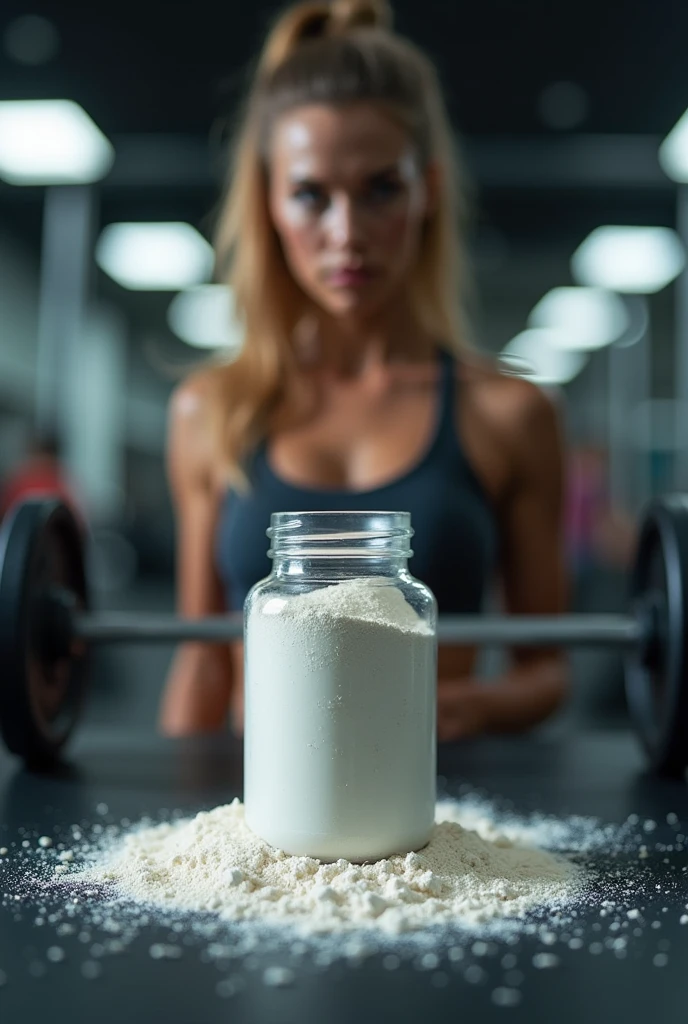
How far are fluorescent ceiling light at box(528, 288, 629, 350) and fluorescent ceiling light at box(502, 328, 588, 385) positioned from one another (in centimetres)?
10

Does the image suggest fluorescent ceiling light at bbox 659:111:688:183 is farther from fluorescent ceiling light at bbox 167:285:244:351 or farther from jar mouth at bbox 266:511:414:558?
jar mouth at bbox 266:511:414:558

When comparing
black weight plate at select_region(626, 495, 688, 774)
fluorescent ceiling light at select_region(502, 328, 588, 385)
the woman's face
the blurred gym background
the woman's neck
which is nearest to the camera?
black weight plate at select_region(626, 495, 688, 774)

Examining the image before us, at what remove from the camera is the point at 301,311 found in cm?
130

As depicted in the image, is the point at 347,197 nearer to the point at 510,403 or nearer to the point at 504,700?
the point at 510,403

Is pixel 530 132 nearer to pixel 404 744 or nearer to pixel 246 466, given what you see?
pixel 246 466

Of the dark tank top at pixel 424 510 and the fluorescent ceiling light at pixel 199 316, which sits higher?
the fluorescent ceiling light at pixel 199 316

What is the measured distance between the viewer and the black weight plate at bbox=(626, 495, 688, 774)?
0.79 meters

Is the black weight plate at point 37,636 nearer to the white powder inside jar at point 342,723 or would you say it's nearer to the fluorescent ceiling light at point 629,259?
the white powder inside jar at point 342,723

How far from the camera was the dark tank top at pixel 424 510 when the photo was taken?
1146mm

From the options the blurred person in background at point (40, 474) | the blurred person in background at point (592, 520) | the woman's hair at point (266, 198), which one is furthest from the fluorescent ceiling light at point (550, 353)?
the woman's hair at point (266, 198)

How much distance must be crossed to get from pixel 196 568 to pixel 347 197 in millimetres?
504

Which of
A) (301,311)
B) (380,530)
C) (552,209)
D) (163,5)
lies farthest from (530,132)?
(380,530)

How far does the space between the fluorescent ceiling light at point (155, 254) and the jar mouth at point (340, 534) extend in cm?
400

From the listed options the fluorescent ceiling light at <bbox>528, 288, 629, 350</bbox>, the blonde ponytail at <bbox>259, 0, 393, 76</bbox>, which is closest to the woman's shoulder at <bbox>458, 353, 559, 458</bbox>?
the blonde ponytail at <bbox>259, 0, 393, 76</bbox>
